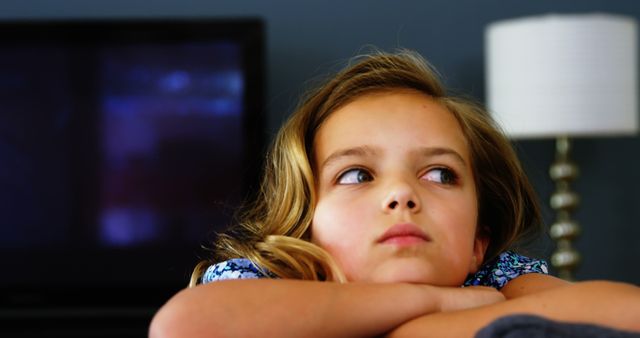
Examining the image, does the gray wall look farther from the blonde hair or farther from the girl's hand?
the girl's hand

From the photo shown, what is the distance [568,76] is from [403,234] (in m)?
2.05

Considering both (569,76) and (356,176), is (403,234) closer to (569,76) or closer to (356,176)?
(356,176)

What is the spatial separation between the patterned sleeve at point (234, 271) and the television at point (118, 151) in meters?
2.00

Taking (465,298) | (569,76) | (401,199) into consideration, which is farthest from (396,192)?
(569,76)

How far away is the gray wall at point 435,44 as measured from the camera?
319 cm

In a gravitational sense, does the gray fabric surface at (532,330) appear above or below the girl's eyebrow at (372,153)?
above

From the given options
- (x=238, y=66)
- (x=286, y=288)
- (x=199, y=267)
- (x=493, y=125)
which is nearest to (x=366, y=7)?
(x=238, y=66)

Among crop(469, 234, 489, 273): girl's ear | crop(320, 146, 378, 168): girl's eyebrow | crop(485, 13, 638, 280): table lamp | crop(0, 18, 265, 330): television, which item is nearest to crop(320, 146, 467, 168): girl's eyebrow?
crop(320, 146, 378, 168): girl's eyebrow

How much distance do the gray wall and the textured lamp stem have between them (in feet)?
0.70

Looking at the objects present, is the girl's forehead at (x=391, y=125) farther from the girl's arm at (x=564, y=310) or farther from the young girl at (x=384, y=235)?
the girl's arm at (x=564, y=310)

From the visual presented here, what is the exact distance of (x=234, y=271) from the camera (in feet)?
2.82

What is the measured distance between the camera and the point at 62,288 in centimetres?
289

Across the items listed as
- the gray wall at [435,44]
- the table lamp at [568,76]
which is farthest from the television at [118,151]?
the table lamp at [568,76]

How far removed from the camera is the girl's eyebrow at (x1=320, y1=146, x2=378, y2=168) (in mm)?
903
